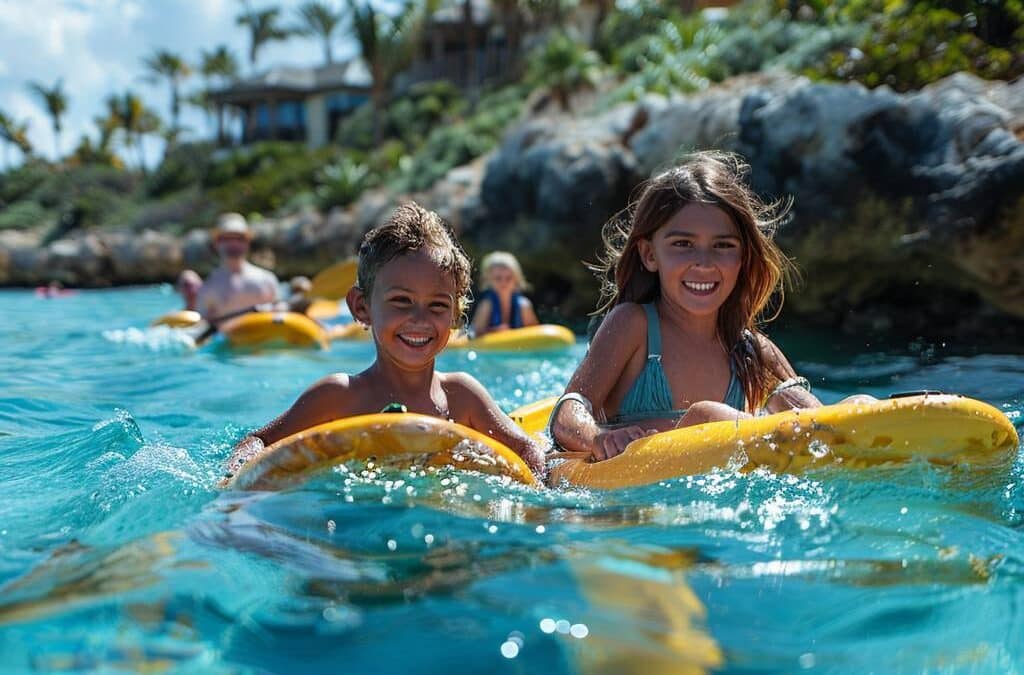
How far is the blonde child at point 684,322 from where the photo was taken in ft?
11.1

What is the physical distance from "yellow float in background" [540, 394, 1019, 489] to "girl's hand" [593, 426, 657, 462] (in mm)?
245

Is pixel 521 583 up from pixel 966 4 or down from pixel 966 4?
down

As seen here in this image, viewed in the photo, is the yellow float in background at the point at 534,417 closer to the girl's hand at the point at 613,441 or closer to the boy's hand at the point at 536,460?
the boy's hand at the point at 536,460

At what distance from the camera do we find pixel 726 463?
2.72 metres

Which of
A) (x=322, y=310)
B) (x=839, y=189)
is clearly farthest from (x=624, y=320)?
(x=322, y=310)

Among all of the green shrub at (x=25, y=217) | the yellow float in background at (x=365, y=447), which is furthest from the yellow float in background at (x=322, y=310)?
the green shrub at (x=25, y=217)

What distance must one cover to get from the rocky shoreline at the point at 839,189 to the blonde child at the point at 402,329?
6.80 feet

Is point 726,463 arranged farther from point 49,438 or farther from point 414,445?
point 49,438

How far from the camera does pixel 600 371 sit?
3.44 m

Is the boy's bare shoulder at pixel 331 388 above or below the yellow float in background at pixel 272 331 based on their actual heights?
above

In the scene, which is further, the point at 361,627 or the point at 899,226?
the point at 899,226

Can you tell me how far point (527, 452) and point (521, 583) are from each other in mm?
1243

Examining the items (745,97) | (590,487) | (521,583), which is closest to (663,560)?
(521,583)

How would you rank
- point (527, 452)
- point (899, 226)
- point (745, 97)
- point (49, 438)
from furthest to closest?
1. point (745, 97)
2. point (899, 226)
3. point (49, 438)
4. point (527, 452)
